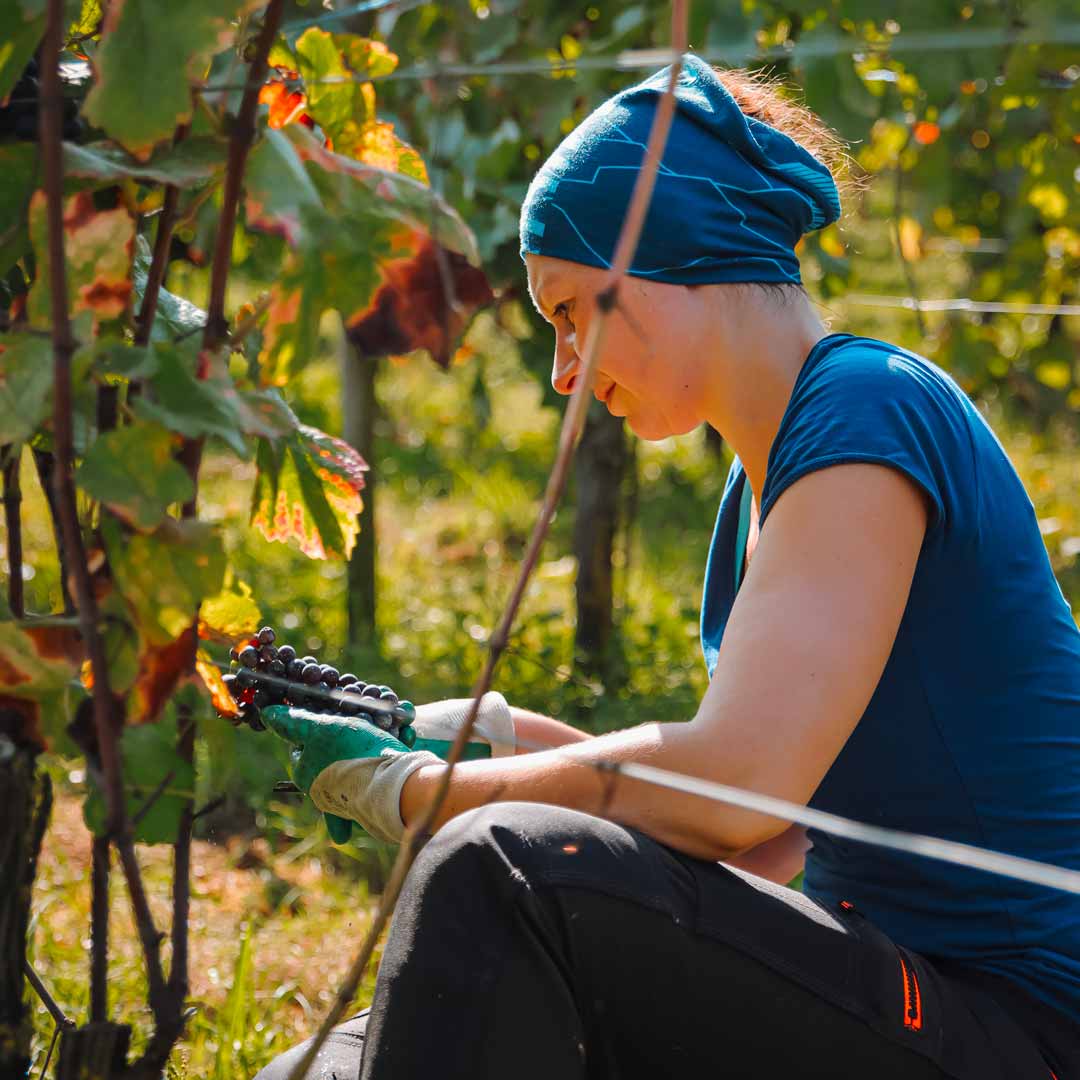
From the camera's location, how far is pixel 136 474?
86 cm

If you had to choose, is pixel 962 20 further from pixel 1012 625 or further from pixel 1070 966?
pixel 1070 966

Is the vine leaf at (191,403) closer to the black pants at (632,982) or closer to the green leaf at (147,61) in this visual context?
the green leaf at (147,61)

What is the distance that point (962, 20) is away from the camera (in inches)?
102

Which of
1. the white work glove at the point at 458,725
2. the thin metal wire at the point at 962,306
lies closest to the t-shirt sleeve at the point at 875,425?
the white work glove at the point at 458,725

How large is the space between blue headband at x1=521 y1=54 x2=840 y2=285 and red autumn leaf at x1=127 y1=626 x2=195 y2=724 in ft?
2.17

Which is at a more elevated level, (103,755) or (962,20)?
(962,20)

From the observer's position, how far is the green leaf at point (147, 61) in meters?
0.83

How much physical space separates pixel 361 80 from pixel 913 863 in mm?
809

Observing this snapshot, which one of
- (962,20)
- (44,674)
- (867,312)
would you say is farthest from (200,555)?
(867,312)

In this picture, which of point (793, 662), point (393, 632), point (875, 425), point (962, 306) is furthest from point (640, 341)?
point (393, 632)

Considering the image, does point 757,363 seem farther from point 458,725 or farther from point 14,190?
point 14,190

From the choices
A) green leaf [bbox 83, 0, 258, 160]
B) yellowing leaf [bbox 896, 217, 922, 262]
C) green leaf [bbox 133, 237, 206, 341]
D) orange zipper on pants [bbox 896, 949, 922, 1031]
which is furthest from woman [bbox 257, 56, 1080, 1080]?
yellowing leaf [bbox 896, 217, 922, 262]

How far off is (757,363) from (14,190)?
0.73 meters

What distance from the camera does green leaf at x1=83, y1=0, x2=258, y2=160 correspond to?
2.74 ft
